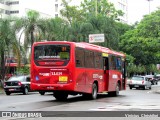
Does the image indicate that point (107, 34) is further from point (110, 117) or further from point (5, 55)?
point (110, 117)

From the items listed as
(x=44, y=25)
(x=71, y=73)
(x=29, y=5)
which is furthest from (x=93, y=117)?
(x=29, y=5)

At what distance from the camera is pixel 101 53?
77.8ft

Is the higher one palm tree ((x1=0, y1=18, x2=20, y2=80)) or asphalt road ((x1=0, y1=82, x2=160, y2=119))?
palm tree ((x1=0, y1=18, x2=20, y2=80))

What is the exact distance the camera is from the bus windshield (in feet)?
65.8

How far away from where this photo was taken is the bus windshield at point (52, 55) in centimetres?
2006

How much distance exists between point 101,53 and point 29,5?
273 feet

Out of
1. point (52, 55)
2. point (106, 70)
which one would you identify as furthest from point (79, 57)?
point (106, 70)

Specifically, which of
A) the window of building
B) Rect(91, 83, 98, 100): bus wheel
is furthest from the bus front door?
the window of building

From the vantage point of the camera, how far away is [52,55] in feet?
66.2

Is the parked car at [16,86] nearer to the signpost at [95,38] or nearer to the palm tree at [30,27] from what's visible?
the palm tree at [30,27]

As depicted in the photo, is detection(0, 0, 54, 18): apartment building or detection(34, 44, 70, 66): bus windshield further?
detection(0, 0, 54, 18): apartment building

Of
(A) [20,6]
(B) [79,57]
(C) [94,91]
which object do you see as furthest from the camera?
(A) [20,6]

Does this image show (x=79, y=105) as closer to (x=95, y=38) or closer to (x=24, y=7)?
(x=95, y=38)

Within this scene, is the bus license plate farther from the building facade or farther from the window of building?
the building facade
